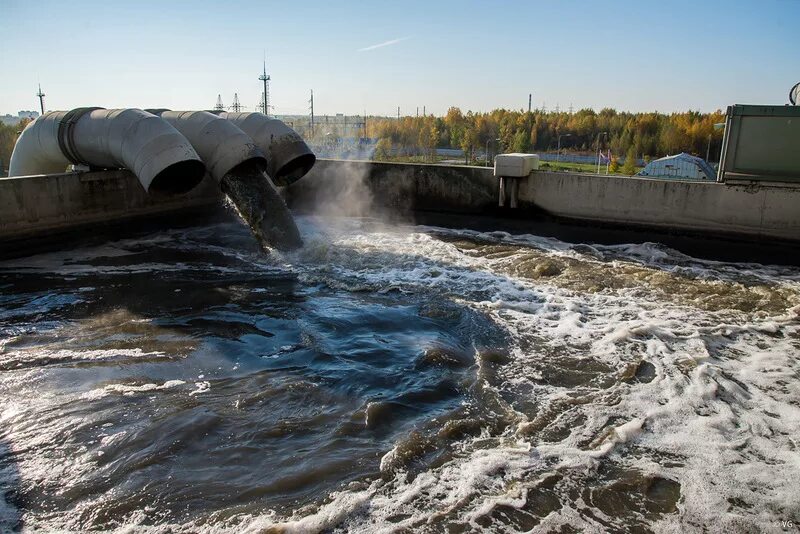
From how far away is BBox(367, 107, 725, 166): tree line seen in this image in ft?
292

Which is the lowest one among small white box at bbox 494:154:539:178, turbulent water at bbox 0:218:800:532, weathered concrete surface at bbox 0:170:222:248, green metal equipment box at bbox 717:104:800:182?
turbulent water at bbox 0:218:800:532

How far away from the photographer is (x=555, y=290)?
33.8 feet

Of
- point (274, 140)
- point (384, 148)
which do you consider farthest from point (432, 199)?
point (384, 148)

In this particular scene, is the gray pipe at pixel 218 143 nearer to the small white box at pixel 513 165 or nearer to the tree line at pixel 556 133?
the small white box at pixel 513 165

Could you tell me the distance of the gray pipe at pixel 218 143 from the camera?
12.9 metres

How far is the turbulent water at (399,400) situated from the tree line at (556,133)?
7731cm

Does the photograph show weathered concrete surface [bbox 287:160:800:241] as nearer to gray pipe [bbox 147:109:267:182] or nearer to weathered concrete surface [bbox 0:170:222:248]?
gray pipe [bbox 147:109:267:182]

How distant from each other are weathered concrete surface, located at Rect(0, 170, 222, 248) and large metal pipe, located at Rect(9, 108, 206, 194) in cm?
67

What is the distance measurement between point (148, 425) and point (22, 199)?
9.42m

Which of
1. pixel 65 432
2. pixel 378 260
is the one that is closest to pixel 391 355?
pixel 65 432

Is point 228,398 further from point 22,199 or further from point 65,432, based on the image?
point 22,199

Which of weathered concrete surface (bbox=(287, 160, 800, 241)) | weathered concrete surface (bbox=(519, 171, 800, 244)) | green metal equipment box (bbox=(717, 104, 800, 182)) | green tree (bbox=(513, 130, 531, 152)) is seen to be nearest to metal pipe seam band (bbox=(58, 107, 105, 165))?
weathered concrete surface (bbox=(287, 160, 800, 241))

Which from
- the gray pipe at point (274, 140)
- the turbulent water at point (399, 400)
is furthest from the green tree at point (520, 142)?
the turbulent water at point (399, 400)

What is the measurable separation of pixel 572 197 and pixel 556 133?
317 feet
